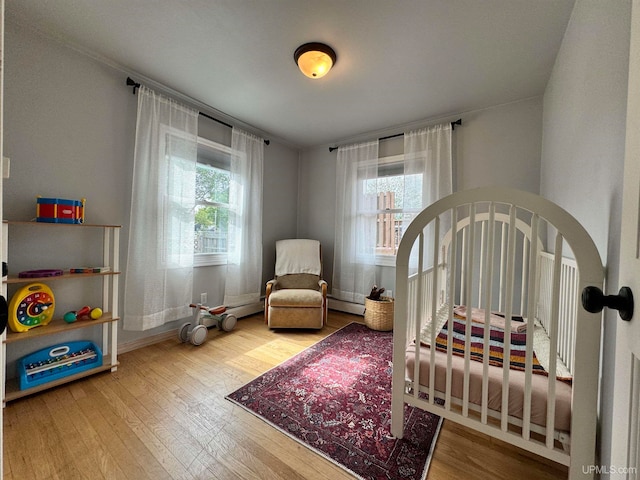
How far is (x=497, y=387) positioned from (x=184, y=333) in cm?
242

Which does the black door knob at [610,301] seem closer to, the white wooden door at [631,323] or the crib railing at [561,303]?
the white wooden door at [631,323]

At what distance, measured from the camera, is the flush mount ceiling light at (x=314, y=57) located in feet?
5.73

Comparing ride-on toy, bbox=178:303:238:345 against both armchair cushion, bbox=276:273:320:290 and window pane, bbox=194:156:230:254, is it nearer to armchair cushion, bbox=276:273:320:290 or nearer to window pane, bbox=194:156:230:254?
window pane, bbox=194:156:230:254

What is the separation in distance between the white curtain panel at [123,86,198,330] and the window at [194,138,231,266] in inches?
9.2

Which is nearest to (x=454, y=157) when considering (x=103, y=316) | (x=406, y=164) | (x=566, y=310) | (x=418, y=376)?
(x=406, y=164)

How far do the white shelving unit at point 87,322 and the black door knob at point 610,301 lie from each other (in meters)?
2.43

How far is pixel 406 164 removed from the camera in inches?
114

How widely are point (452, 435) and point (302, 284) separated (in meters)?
2.11

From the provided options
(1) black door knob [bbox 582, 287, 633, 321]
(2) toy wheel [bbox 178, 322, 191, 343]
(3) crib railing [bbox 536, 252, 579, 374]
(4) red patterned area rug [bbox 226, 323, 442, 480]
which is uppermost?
(1) black door knob [bbox 582, 287, 633, 321]

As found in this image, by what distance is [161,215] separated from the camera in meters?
2.26

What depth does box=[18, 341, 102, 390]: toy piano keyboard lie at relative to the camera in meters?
1.59

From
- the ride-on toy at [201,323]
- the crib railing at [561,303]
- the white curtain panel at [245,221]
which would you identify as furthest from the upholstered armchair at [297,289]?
the crib railing at [561,303]

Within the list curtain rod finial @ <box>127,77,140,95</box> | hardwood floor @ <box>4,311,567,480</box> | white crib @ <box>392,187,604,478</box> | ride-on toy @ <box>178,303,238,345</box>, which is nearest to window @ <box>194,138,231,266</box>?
ride-on toy @ <box>178,303,238,345</box>

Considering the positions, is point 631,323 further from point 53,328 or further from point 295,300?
point 53,328
